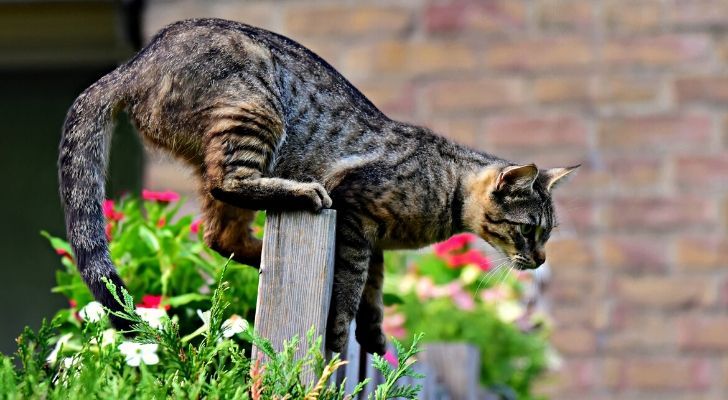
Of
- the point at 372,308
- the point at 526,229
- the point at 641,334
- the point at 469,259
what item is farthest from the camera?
the point at 641,334

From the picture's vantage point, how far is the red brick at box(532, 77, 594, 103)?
19.9 ft

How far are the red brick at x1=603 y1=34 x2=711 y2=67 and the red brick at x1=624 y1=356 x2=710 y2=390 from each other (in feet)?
5.09

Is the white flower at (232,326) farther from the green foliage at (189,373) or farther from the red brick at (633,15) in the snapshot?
the red brick at (633,15)

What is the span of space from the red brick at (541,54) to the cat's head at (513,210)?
2764 millimetres

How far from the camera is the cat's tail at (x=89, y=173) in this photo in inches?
107

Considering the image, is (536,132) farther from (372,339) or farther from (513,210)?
(372,339)

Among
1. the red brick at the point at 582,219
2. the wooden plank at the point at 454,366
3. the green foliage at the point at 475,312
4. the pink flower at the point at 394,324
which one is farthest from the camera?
the red brick at the point at 582,219

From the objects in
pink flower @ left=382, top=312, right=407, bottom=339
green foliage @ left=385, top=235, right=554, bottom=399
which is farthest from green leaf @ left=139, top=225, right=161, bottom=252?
pink flower @ left=382, top=312, right=407, bottom=339

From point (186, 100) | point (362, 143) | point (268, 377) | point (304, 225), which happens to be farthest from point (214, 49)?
point (268, 377)

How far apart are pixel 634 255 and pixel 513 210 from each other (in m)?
2.94

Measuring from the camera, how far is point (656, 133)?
19.8ft

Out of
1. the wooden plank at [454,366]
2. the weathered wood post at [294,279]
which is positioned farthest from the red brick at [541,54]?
the weathered wood post at [294,279]

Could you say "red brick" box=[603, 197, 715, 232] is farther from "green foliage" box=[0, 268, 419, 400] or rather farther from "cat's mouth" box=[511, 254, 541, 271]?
"green foliage" box=[0, 268, 419, 400]

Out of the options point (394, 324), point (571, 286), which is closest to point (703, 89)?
point (571, 286)
